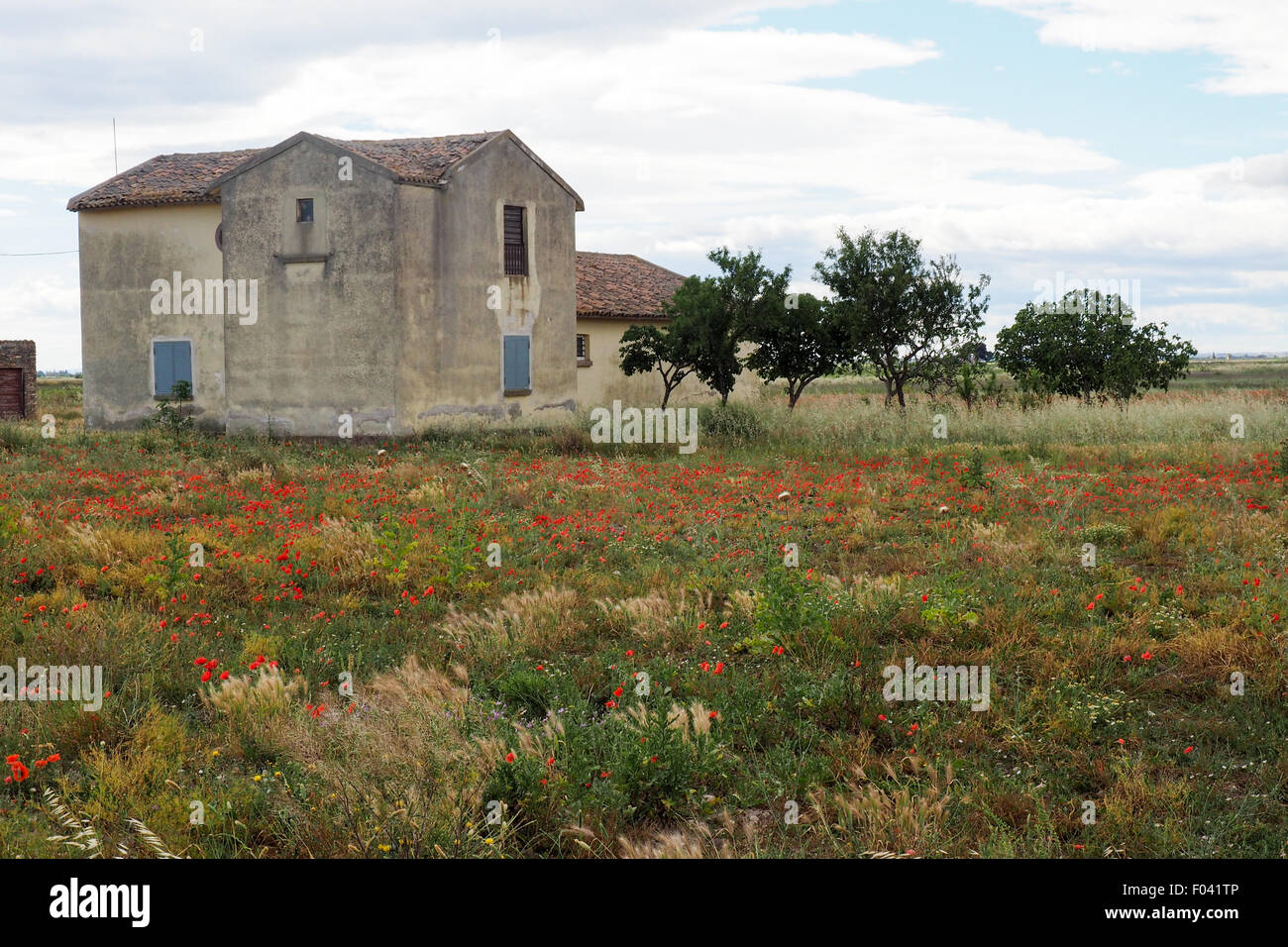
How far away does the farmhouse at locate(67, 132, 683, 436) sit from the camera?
23.7 m

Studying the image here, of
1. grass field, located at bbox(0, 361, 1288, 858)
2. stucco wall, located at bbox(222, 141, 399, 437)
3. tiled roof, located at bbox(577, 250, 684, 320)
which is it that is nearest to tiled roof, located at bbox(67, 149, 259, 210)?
stucco wall, located at bbox(222, 141, 399, 437)

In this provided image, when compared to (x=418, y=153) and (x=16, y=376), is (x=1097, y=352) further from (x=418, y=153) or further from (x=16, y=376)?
(x=16, y=376)

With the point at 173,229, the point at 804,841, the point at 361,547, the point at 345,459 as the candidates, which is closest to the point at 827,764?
the point at 804,841

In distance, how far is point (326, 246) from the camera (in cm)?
2402

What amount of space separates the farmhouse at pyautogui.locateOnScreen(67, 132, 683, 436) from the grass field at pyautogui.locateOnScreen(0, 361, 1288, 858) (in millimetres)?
9805

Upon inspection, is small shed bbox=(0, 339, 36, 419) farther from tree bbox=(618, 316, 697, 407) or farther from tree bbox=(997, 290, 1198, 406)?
tree bbox=(997, 290, 1198, 406)

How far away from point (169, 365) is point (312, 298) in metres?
5.80

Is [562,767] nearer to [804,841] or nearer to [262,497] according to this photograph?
[804,841]

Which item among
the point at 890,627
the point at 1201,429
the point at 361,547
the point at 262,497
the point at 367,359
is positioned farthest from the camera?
the point at 367,359

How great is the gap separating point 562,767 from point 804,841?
4.16ft

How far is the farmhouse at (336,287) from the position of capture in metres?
23.7

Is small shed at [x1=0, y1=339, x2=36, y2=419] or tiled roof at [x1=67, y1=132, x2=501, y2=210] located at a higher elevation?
tiled roof at [x1=67, y1=132, x2=501, y2=210]

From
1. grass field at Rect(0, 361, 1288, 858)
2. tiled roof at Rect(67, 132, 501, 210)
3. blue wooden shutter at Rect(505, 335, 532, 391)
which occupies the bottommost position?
grass field at Rect(0, 361, 1288, 858)
